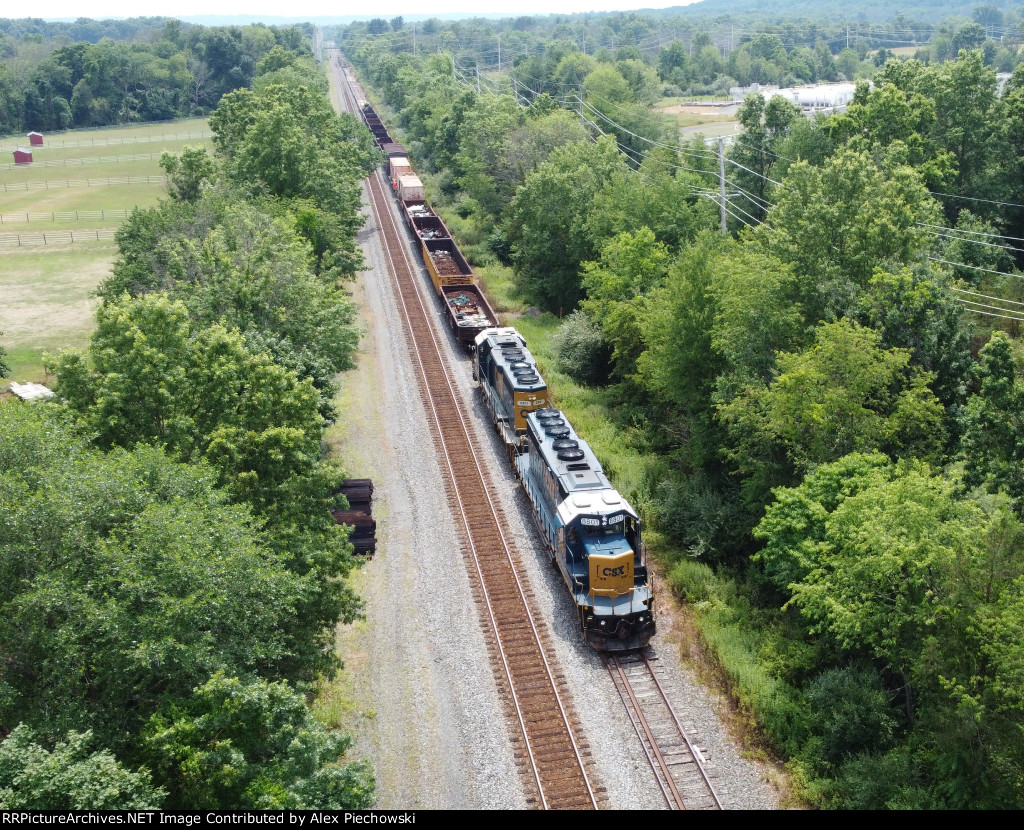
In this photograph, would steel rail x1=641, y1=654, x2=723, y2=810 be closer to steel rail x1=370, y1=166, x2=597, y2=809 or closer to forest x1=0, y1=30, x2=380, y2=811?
steel rail x1=370, y1=166, x2=597, y2=809

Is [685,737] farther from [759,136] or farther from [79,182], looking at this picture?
[79,182]

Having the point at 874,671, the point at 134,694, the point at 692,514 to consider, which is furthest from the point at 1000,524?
the point at 134,694

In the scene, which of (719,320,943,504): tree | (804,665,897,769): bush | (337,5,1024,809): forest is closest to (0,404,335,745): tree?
(804,665,897,769): bush

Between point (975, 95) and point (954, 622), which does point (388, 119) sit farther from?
point (954, 622)

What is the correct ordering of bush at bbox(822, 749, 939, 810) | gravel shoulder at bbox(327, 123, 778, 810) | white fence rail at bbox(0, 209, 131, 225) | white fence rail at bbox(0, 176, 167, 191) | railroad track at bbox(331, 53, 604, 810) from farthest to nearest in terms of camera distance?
white fence rail at bbox(0, 176, 167, 191), white fence rail at bbox(0, 209, 131, 225), railroad track at bbox(331, 53, 604, 810), gravel shoulder at bbox(327, 123, 778, 810), bush at bbox(822, 749, 939, 810)

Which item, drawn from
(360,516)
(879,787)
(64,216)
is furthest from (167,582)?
(64,216)

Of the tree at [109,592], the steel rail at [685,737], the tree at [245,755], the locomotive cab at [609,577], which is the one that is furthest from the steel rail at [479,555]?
the tree at [109,592]
